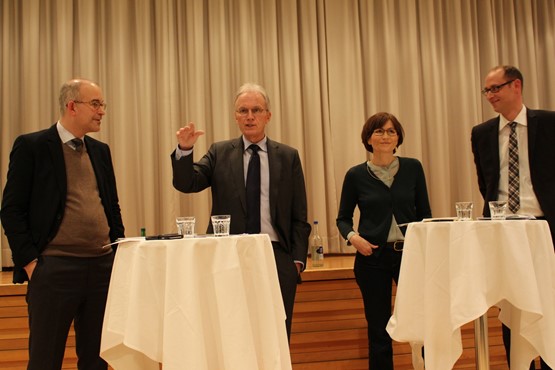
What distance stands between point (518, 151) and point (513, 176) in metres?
0.15

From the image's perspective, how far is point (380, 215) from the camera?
119 inches

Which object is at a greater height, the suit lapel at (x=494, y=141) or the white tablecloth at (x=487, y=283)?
the suit lapel at (x=494, y=141)

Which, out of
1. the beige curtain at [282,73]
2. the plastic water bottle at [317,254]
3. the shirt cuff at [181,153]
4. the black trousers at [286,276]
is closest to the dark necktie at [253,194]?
the black trousers at [286,276]

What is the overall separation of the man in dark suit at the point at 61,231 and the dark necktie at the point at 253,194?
0.71 meters

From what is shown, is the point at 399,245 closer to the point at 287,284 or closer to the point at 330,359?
the point at 287,284

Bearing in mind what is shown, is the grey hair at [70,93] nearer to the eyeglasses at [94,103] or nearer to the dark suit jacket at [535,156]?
the eyeglasses at [94,103]

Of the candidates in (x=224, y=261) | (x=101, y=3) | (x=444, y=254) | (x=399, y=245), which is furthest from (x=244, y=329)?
(x=101, y=3)

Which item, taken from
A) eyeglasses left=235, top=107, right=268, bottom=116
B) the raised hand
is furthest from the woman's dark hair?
the raised hand

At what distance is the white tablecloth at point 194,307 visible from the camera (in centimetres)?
190

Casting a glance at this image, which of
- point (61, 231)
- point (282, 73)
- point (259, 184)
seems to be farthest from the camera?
point (282, 73)

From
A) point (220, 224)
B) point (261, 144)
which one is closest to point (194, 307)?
point (220, 224)

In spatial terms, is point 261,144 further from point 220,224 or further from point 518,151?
point 518,151

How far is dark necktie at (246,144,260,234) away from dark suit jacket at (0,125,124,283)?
0.88 meters

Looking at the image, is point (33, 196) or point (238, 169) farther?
point (238, 169)
